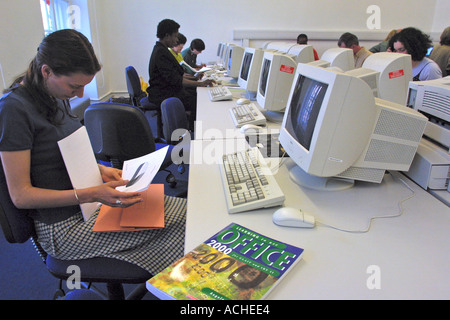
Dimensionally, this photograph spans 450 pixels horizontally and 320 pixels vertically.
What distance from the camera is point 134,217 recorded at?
1077 millimetres

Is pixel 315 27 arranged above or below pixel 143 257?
above

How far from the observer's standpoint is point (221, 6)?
590cm

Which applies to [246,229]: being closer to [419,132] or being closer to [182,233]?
[182,233]

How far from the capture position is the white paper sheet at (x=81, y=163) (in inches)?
41.9

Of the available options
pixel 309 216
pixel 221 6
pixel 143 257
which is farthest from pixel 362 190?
pixel 221 6

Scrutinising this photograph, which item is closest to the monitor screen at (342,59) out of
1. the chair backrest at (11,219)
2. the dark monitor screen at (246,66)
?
the dark monitor screen at (246,66)

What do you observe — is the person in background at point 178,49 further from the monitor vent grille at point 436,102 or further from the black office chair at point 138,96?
the monitor vent grille at point 436,102

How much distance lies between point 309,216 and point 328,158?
223 mm

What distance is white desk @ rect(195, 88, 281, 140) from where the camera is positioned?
1770 millimetres

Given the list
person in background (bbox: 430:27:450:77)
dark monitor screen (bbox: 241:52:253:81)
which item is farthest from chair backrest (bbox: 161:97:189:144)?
person in background (bbox: 430:27:450:77)

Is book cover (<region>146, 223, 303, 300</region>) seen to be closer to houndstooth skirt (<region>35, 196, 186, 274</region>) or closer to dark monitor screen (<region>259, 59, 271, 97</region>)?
houndstooth skirt (<region>35, 196, 186, 274</region>)

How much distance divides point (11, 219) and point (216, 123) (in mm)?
1276

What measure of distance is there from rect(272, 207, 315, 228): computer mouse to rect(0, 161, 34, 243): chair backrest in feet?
2.72

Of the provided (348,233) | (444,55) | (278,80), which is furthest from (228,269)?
(444,55)
